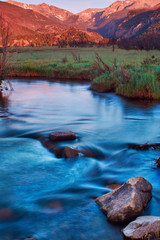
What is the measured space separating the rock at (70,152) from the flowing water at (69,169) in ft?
0.56

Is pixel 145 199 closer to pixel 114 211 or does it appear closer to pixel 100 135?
pixel 114 211

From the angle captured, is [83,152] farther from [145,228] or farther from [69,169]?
[145,228]

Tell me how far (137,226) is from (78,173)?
252cm

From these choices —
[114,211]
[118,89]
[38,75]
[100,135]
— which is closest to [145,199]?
[114,211]

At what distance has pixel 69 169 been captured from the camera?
237 inches

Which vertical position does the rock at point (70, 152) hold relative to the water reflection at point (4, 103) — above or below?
below

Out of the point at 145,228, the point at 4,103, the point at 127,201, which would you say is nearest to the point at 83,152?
the point at 127,201

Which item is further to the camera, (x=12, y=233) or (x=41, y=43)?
(x=41, y=43)

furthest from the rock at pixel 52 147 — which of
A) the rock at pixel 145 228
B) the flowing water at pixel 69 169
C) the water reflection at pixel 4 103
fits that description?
the water reflection at pixel 4 103

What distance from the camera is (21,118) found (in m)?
11.5

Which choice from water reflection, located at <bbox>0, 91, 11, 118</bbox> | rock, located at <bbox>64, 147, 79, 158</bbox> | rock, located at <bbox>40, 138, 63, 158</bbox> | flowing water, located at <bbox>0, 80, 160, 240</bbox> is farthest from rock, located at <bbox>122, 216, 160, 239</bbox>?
water reflection, located at <bbox>0, 91, 11, 118</bbox>

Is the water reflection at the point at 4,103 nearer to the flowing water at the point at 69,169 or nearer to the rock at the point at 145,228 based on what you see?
the flowing water at the point at 69,169

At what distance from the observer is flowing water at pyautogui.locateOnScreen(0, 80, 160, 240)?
13.0ft

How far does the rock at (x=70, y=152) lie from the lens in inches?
265
